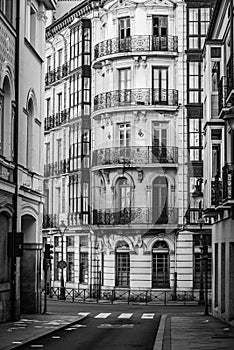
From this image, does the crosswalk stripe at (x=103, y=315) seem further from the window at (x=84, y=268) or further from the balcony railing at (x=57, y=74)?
the balcony railing at (x=57, y=74)

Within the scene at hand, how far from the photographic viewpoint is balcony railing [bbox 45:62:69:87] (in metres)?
60.4

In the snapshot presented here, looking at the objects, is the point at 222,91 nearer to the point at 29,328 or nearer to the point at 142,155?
the point at 29,328

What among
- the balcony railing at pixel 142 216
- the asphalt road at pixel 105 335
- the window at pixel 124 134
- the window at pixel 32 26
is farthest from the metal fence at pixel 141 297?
the window at pixel 32 26

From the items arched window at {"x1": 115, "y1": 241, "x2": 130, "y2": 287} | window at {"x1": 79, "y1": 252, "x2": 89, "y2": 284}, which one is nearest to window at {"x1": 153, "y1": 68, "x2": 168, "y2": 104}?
arched window at {"x1": 115, "y1": 241, "x2": 130, "y2": 287}

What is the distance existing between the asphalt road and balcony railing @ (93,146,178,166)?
62.3ft

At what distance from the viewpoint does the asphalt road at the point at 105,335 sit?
2214cm

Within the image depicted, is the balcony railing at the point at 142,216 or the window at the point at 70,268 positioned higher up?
the balcony railing at the point at 142,216

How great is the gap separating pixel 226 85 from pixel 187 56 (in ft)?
84.3

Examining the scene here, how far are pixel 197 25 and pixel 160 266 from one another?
48.9 feet

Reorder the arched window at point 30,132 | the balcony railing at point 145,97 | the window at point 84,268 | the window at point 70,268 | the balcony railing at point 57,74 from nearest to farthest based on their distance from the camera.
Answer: the arched window at point 30,132
the balcony railing at point 145,97
the window at point 84,268
the window at point 70,268
the balcony railing at point 57,74

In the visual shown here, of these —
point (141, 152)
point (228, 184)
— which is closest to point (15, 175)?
point (228, 184)

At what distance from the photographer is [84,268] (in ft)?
184

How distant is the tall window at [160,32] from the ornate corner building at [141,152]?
0.06 m

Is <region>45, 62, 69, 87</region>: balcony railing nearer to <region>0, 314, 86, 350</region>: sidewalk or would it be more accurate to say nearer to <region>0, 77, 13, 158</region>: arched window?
<region>0, 314, 86, 350</region>: sidewalk
